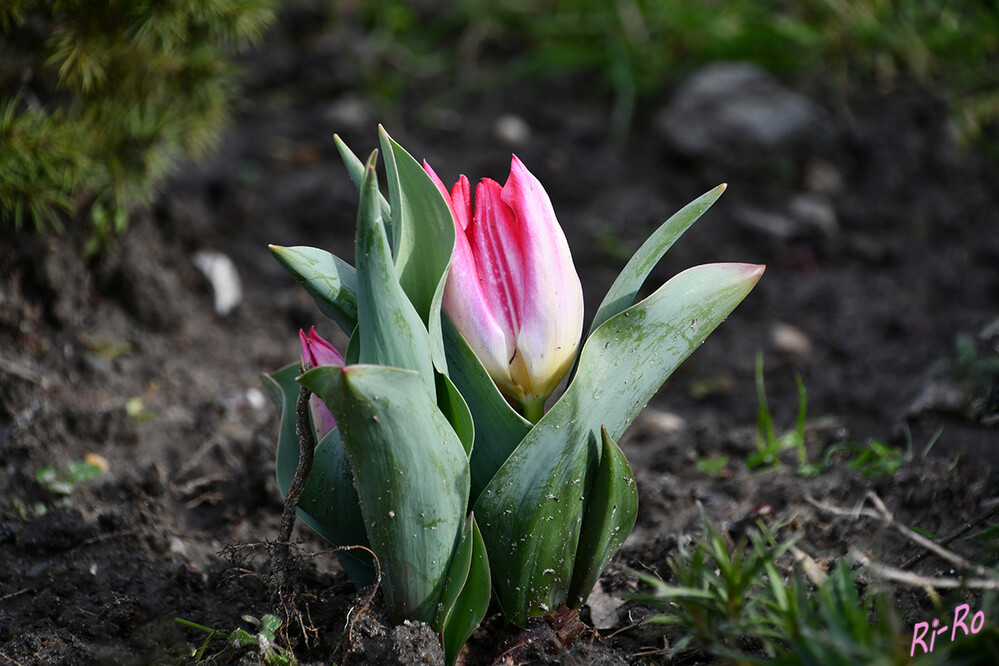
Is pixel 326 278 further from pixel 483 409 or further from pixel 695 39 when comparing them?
pixel 695 39

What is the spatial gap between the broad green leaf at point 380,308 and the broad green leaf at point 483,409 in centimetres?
9

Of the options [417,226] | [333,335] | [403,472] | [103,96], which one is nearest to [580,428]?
[403,472]

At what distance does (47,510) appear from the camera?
1766mm

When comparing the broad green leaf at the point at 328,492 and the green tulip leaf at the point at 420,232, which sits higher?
the green tulip leaf at the point at 420,232

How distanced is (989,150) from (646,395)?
10.0ft

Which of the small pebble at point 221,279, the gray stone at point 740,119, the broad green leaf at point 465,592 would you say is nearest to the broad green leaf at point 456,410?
the broad green leaf at point 465,592

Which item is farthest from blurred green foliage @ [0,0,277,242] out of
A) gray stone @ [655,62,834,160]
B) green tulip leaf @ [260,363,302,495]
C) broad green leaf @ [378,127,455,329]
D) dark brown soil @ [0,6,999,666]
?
gray stone @ [655,62,834,160]

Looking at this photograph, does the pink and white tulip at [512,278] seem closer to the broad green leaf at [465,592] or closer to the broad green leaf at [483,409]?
the broad green leaf at [483,409]

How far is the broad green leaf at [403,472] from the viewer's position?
0.97 m

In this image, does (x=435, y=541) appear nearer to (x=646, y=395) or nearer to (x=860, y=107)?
(x=646, y=395)

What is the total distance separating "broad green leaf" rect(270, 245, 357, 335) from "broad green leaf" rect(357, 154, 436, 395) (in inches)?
4.6

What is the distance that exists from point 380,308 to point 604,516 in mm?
442

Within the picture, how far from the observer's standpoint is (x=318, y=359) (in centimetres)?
117

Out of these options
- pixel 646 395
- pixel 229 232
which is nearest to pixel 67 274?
pixel 229 232
